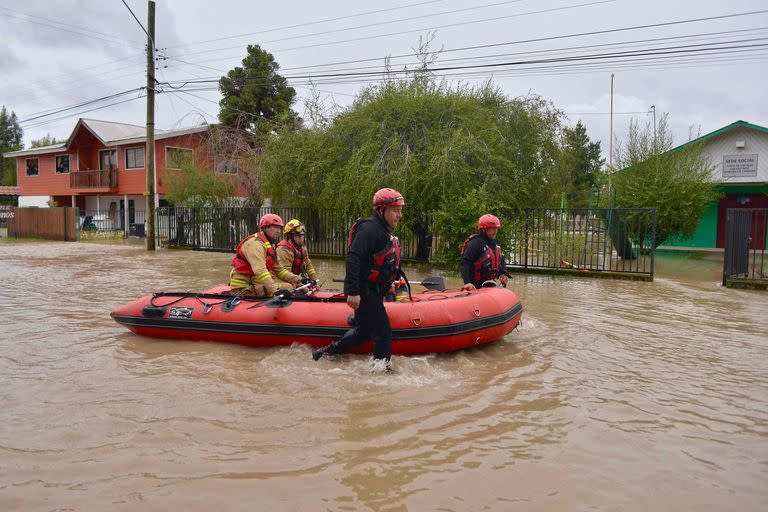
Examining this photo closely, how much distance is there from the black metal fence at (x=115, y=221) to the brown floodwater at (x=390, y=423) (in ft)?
67.7

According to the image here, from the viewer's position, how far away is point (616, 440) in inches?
160

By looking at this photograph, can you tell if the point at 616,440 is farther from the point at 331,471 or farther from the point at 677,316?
the point at 677,316

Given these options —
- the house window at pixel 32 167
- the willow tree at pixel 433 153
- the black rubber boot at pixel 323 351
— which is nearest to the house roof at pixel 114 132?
the house window at pixel 32 167

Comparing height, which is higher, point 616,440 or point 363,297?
point 363,297

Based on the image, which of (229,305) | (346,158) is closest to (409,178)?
(346,158)

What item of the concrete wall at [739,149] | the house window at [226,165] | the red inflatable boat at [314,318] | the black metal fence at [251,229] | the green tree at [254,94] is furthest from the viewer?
the green tree at [254,94]

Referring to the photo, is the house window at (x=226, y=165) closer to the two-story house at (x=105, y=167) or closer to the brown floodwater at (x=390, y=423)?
the two-story house at (x=105, y=167)

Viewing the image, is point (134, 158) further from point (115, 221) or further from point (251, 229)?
point (251, 229)

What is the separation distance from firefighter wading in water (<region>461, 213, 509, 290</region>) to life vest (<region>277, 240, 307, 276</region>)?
2131mm

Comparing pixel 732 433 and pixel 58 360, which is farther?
pixel 58 360

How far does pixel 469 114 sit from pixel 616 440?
1143 cm

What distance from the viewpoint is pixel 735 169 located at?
2006 centimetres

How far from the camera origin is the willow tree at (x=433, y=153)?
13531 mm

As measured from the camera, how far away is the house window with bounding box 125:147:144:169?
29453 mm
